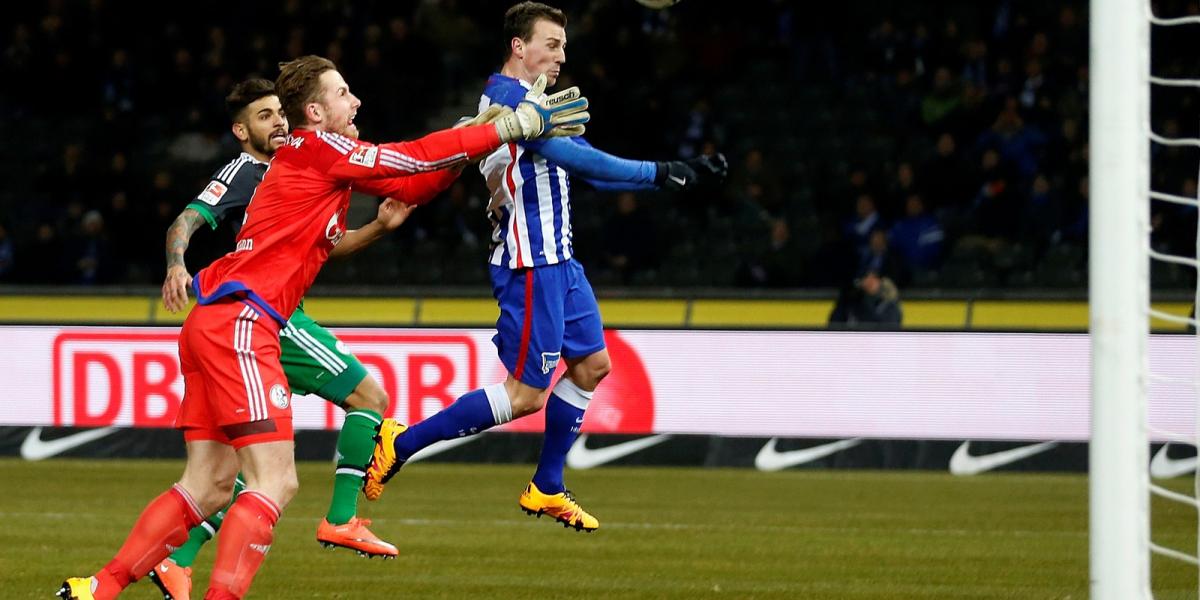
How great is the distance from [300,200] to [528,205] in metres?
1.39

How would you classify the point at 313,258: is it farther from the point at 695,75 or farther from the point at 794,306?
the point at 695,75

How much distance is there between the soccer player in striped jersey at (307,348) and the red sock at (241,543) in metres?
0.97

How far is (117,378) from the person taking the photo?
511 inches

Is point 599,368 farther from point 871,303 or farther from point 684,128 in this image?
point 684,128

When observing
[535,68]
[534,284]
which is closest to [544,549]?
[534,284]

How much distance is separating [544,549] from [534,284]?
205 centimetres

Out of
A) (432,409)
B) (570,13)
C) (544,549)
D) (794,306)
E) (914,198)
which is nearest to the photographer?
(544,549)

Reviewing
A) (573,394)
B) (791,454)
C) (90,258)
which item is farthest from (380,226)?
(90,258)

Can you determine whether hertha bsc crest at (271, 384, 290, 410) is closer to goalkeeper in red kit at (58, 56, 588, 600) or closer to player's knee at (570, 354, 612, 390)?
goalkeeper in red kit at (58, 56, 588, 600)

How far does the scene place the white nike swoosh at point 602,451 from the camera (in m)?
13.0

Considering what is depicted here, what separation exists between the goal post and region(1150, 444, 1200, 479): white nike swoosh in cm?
835

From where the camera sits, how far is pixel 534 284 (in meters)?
7.22

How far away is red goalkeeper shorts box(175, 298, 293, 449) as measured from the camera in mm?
5750

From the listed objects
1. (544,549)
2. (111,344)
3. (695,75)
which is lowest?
(544,549)
